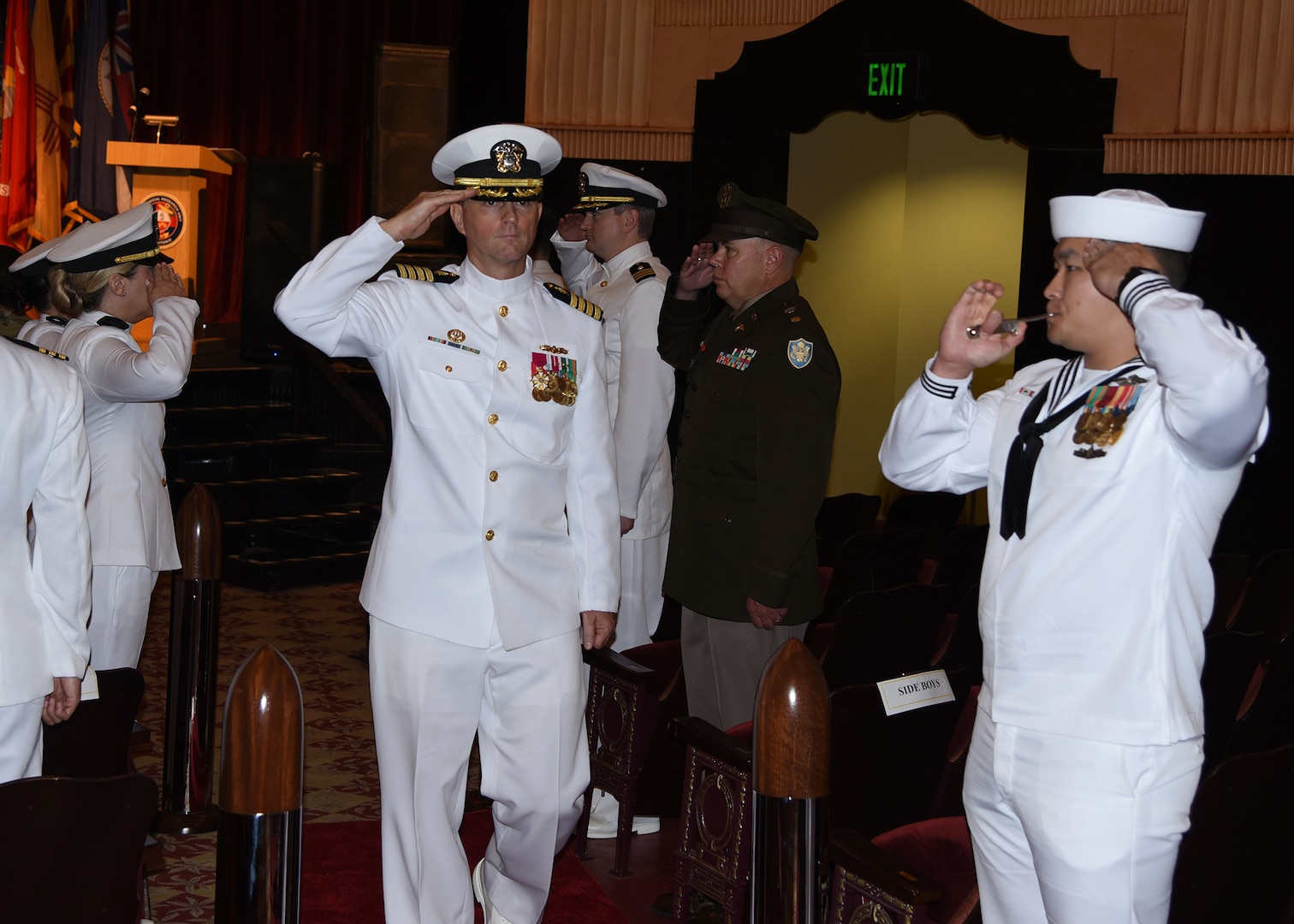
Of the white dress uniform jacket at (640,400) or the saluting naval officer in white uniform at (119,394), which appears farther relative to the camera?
the white dress uniform jacket at (640,400)

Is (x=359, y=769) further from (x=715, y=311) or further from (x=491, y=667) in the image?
(x=715, y=311)

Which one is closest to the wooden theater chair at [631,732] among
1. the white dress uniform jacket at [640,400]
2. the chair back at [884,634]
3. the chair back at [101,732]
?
the chair back at [884,634]

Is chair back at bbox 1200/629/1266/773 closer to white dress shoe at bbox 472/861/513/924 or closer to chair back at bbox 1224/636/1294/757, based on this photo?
chair back at bbox 1224/636/1294/757

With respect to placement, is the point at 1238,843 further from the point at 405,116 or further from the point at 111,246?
the point at 405,116

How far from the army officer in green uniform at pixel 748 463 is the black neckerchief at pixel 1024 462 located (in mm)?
1119

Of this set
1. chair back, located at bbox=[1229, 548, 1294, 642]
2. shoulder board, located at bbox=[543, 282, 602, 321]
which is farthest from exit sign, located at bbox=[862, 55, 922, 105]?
shoulder board, located at bbox=[543, 282, 602, 321]

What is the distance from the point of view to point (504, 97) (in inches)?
372

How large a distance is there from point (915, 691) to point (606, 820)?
1.46 meters

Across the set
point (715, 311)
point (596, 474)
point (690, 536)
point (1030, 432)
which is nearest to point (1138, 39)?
point (715, 311)

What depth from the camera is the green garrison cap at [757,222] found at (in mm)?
3285

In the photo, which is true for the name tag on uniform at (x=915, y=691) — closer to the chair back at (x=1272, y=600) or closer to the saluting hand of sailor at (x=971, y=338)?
the saluting hand of sailor at (x=971, y=338)

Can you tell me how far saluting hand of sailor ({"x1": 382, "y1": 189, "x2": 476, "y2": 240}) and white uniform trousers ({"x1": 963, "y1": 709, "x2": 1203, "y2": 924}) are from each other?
1.46 meters

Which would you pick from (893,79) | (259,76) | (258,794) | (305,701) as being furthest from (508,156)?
(259,76)

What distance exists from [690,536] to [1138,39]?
402cm
